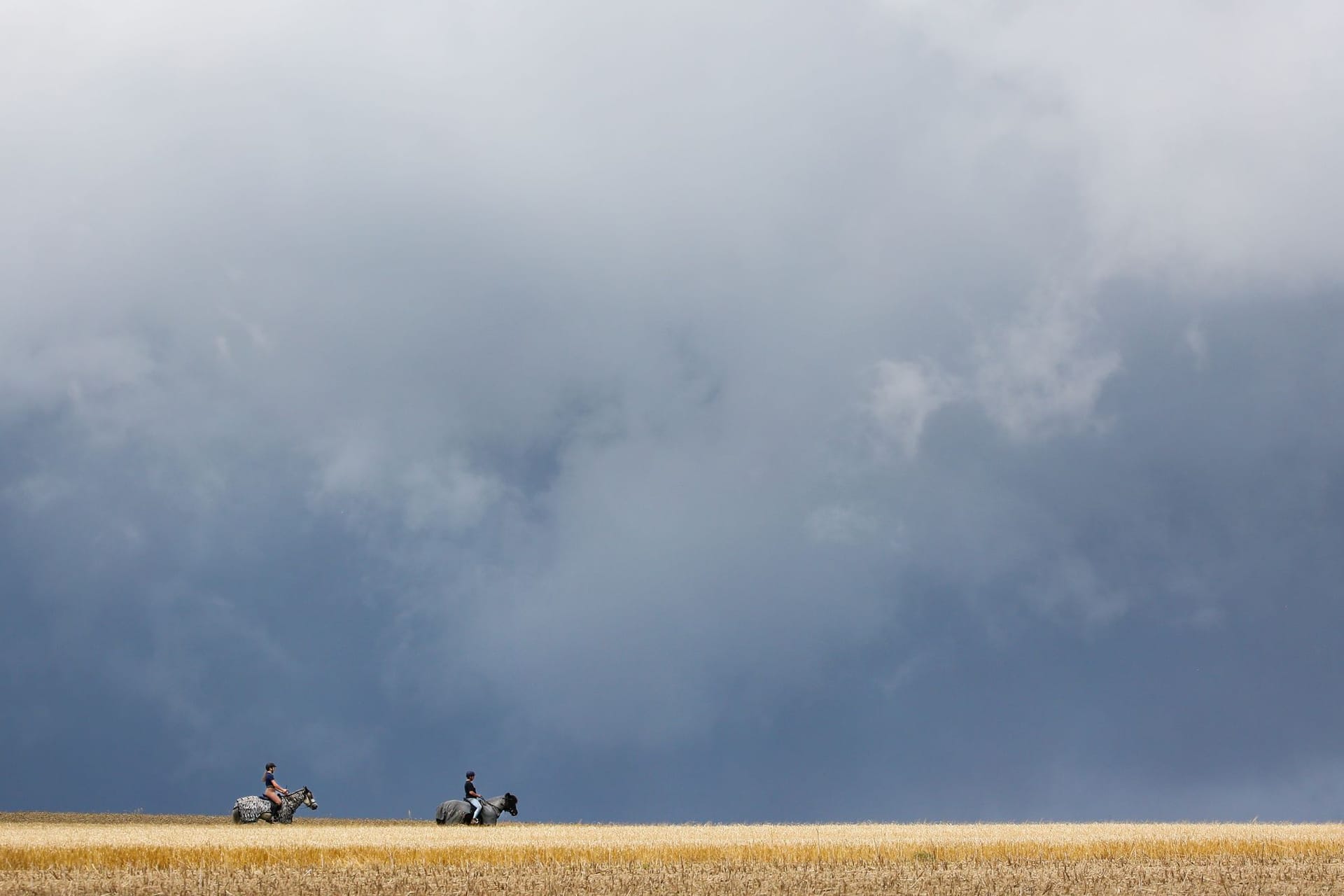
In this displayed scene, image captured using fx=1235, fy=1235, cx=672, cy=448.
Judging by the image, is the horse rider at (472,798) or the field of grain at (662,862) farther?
the horse rider at (472,798)

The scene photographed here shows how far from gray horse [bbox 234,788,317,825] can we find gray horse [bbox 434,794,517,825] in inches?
202

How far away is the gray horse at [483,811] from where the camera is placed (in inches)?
1818

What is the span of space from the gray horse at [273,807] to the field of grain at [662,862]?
15.4 feet

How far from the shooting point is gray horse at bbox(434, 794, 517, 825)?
46188mm

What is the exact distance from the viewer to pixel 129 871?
29094mm

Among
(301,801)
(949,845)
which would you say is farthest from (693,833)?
(301,801)

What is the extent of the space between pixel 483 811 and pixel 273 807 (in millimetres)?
8044

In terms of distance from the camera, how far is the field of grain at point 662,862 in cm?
2670

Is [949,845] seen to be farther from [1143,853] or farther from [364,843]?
[364,843]

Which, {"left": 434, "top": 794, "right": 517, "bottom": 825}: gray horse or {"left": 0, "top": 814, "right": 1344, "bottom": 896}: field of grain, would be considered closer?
{"left": 0, "top": 814, "right": 1344, "bottom": 896}: field of grain

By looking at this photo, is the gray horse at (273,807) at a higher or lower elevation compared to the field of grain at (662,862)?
higher

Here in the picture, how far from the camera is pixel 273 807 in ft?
153

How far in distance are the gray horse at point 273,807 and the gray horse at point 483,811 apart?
5.13 metres

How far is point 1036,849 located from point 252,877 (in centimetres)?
2055
